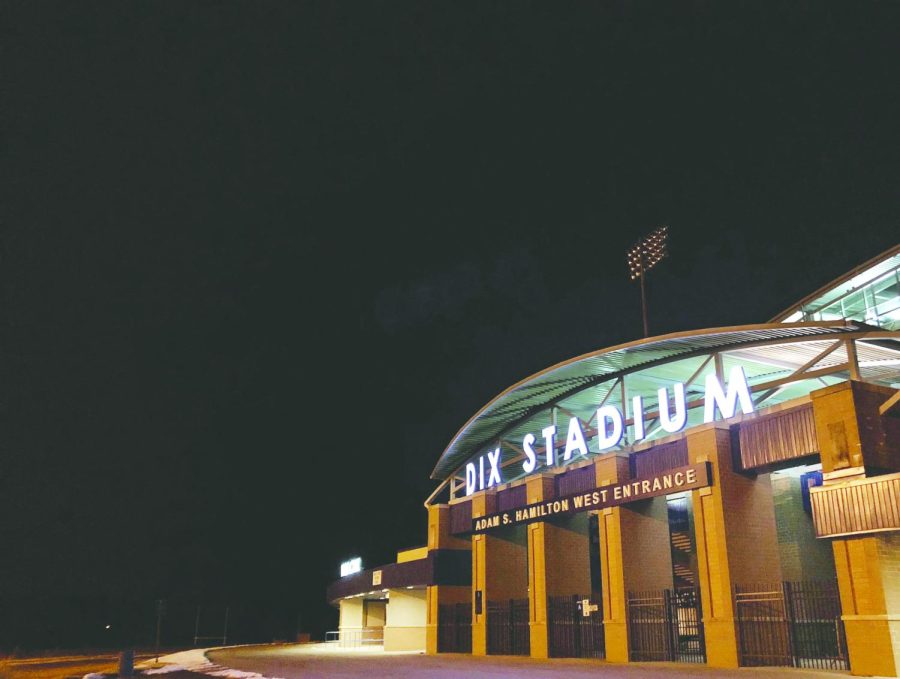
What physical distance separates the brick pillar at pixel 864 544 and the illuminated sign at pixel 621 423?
305 centimetres

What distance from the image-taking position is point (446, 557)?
36.3 meters

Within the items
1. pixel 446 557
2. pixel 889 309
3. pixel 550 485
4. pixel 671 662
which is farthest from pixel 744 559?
pixel 889 309

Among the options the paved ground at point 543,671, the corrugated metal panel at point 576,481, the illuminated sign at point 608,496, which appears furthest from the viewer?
the corrugated metal panel at point 576,481

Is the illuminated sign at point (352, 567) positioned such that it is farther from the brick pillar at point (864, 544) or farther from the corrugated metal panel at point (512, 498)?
the brick pillar at point (864, 544)

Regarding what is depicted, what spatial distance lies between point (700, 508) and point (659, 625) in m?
4.17

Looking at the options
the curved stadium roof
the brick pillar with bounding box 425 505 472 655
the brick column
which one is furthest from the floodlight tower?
the brick pillar with bounding box 425 505 472 655

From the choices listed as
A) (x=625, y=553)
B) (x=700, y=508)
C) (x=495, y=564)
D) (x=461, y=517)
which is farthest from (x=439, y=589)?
(x=700, y=508)

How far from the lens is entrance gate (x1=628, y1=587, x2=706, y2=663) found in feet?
76.1

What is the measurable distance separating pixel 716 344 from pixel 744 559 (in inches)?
295

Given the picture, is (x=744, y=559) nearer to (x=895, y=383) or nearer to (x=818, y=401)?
(x=818, y=401)

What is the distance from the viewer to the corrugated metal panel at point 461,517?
35594mm

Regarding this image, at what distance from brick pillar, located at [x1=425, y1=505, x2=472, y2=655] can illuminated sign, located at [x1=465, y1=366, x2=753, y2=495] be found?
227 cm

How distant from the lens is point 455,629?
3400 cm

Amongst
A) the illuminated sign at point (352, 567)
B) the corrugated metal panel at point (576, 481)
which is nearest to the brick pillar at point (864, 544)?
the corrugated metal panel at point (576, 481)
